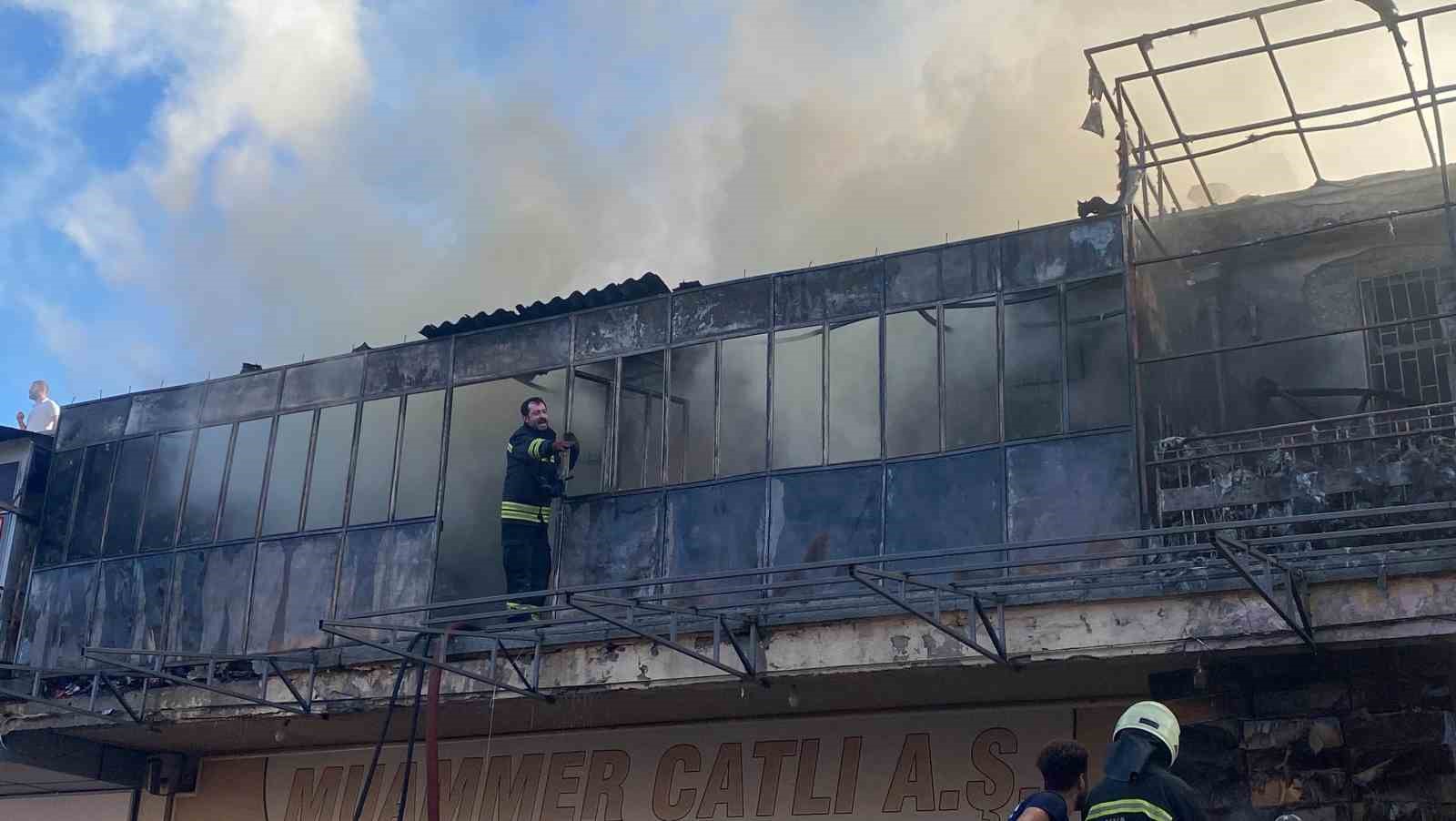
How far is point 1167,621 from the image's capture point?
32.9ft

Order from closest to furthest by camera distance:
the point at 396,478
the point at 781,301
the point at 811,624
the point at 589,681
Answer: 1. the point at 811,624
2. the point at 589,681
3. the point at 781,301
4. the point at 396,478

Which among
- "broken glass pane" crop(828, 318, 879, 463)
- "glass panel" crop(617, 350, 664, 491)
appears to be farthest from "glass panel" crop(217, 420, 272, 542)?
"broken glass pane" crop(828, 318, 879, 463)

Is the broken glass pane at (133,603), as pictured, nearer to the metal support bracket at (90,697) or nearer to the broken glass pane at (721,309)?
the metal support bracket at (90,697)

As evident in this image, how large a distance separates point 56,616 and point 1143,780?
42.2 ft

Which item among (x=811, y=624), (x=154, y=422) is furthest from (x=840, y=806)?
(x=154, y=422)

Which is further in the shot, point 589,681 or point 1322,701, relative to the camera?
point 589,681

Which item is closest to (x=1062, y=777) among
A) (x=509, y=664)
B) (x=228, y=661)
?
(x=509, y=664)

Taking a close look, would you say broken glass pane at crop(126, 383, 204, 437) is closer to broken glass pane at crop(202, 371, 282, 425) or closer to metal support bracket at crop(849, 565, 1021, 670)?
broken glass pane at crop(202, 371, 282, 425)

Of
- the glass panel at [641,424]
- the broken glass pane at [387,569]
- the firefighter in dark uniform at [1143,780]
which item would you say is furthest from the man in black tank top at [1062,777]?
the broken glass pane at [387,569]

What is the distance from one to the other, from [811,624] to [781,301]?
315 centimetres

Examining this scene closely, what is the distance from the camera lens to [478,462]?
1423 cm

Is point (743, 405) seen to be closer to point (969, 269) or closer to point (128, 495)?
point (969, 269)

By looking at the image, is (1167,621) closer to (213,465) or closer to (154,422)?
(213,465)

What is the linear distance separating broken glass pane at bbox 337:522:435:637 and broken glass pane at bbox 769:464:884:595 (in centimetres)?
335
